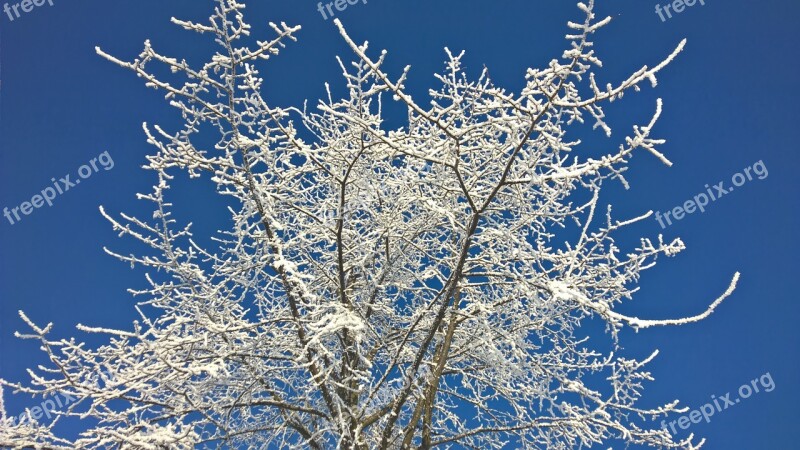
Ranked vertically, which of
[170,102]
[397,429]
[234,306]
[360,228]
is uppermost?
[360,228]

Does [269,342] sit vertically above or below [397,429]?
above

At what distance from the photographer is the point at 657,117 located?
3.22 m

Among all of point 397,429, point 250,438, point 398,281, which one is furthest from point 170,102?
point 397,429

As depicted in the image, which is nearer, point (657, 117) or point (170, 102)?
point (657, 117)

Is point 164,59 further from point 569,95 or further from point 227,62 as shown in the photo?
point 569,95

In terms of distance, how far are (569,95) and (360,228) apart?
153 inches

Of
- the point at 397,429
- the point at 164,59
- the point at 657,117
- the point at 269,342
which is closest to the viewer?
the point at 657,117

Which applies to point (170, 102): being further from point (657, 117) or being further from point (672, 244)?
point (672, 244)

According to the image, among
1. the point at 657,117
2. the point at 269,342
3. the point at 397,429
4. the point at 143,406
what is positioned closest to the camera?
the point at 657,117

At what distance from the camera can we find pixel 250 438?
6293mm

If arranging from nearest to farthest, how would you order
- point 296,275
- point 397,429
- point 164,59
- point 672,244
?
point 164,59 → point 296,275 → point 672,244 → point 397,429

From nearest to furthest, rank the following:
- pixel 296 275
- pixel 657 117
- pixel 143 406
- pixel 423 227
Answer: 1. pixel 657 117
2. pixel 296 275
3. pixel 143 406
4. pixel 423 227

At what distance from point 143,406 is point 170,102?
281 cm

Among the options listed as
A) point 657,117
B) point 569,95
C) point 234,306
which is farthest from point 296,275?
point 657,117
